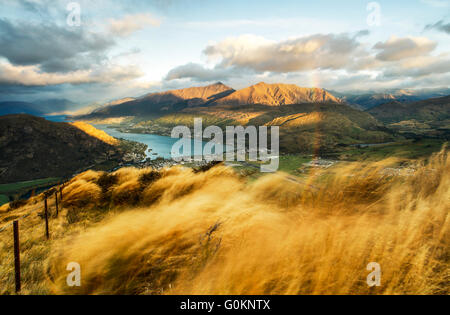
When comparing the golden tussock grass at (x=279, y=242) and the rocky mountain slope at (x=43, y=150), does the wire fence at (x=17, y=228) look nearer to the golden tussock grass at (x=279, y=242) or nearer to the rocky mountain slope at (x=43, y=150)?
the golden tussock grass at (x=279, y=242)

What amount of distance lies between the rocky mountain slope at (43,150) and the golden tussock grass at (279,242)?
354 feet

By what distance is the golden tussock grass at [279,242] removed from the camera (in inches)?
72.4

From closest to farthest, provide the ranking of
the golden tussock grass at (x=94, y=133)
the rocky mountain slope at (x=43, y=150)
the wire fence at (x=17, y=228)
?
the wire fence at (x=17, y=228), the rocky mountain slope at (x=43, y=150), the golden tussock grass at (x=94, y=133)

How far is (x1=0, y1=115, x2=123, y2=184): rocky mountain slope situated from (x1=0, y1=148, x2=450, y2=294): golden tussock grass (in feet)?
354

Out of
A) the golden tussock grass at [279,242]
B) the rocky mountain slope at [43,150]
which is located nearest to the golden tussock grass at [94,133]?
the rocky mountain slope at [43,150]

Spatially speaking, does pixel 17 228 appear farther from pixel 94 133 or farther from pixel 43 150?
pixel 94 133

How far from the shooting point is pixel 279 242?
223 cm

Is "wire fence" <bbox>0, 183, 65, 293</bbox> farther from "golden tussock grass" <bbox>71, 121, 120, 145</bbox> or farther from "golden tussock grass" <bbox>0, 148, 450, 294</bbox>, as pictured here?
"golden tussock grass" <bbox>71, 121, 120, 145</bbox>

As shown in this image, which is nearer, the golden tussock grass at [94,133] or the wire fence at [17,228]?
the wire fence at [17,228]

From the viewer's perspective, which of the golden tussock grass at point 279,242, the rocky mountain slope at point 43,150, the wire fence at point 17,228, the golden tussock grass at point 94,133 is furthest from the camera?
the golden tussock grass at point 94,133
